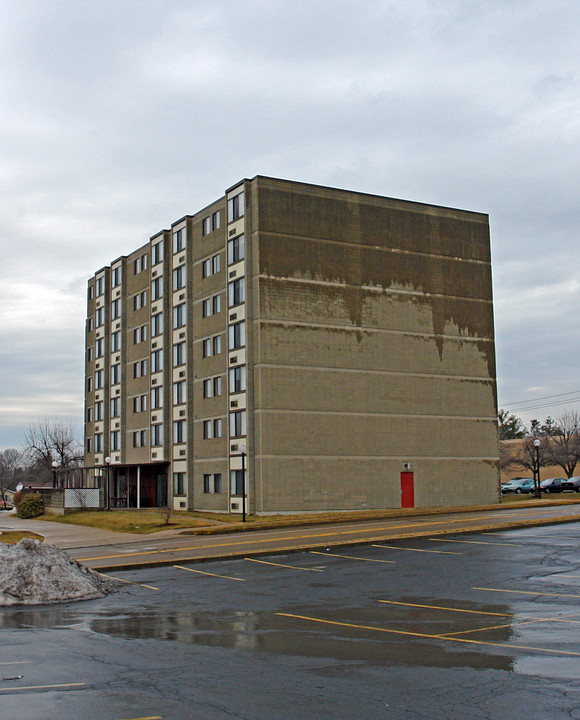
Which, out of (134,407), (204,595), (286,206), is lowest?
(204,595)

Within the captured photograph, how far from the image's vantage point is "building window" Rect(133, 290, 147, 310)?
66.1 metres

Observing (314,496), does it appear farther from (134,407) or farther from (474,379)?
(134,407)

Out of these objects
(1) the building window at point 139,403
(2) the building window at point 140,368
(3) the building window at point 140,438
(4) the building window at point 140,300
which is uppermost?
(4) the building window at point 140,300

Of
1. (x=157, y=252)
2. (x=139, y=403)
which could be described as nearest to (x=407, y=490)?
(x=139, y=403)

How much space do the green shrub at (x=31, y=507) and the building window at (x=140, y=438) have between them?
835 cm

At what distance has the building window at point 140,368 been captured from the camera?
214 ft

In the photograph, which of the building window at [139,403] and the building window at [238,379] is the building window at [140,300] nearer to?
the building window at [139,403]

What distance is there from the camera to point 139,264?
67.4 meters

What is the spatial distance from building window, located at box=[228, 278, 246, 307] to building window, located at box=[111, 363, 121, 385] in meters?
21.0

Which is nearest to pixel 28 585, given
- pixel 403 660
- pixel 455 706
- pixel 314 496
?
pixel 403 660

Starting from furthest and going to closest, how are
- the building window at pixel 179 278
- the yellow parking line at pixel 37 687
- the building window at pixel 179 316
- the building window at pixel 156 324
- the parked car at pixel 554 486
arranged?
the parked car at pixel 554 486 → the building window at pixel 156 324 → the building window at pixel 179 278 → the building window at pixel 179 316 → the yellow parking line at pixel 37 687

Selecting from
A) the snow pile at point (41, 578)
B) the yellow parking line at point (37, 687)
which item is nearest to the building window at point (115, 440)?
the snow pile at point (41, 578)

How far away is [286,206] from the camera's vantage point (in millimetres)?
51031

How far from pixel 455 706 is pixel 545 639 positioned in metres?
4.68
